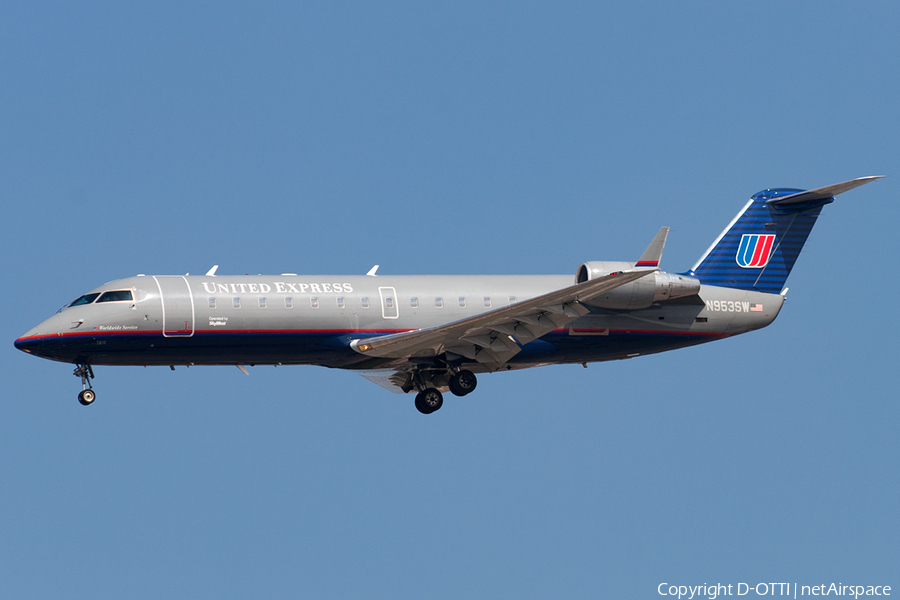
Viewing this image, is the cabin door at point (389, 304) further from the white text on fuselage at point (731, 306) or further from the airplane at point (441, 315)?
the white text on fuselage at point (731, 306)

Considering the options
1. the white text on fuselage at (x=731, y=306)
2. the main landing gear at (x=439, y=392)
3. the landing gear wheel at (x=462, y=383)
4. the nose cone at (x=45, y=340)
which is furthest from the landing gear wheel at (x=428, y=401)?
the nose cone at (x=45, y=340)

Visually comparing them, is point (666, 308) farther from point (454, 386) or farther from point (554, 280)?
point (454, 386)

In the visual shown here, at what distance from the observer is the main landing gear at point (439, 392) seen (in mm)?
30797

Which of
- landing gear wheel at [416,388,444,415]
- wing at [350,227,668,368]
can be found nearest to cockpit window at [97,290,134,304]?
wing at [350,227,668,368]

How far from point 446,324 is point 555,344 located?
3.80m

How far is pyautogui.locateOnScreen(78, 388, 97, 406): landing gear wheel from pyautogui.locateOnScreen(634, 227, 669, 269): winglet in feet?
44.9

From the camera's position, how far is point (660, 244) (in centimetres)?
2791

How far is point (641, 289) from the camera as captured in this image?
1206 inches

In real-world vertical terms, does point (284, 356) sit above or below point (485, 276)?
below

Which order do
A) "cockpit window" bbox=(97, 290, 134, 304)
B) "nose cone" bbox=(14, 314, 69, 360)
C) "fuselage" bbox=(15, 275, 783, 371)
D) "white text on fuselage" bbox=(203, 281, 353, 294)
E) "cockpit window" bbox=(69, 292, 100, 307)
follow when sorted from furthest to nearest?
"white text on fuselage" bbox=(203, 281, 353, 294) → "cockpit window" bbox=(69, 292, 100, 307) → "cockpit window" bbox=(97, 290, 134, 304) → "fuselage" bbox=(15, 275, 783, 371) → "nose cone" bbox=(14, 314, 69, 360)

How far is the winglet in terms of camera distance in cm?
2781

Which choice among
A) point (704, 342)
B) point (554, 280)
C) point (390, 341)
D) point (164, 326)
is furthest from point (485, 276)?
point (164, 326)

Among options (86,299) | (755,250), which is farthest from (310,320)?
(755,250)

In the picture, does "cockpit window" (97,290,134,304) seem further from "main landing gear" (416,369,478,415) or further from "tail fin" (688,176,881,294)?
"tail fin" (688,176,881,294)
